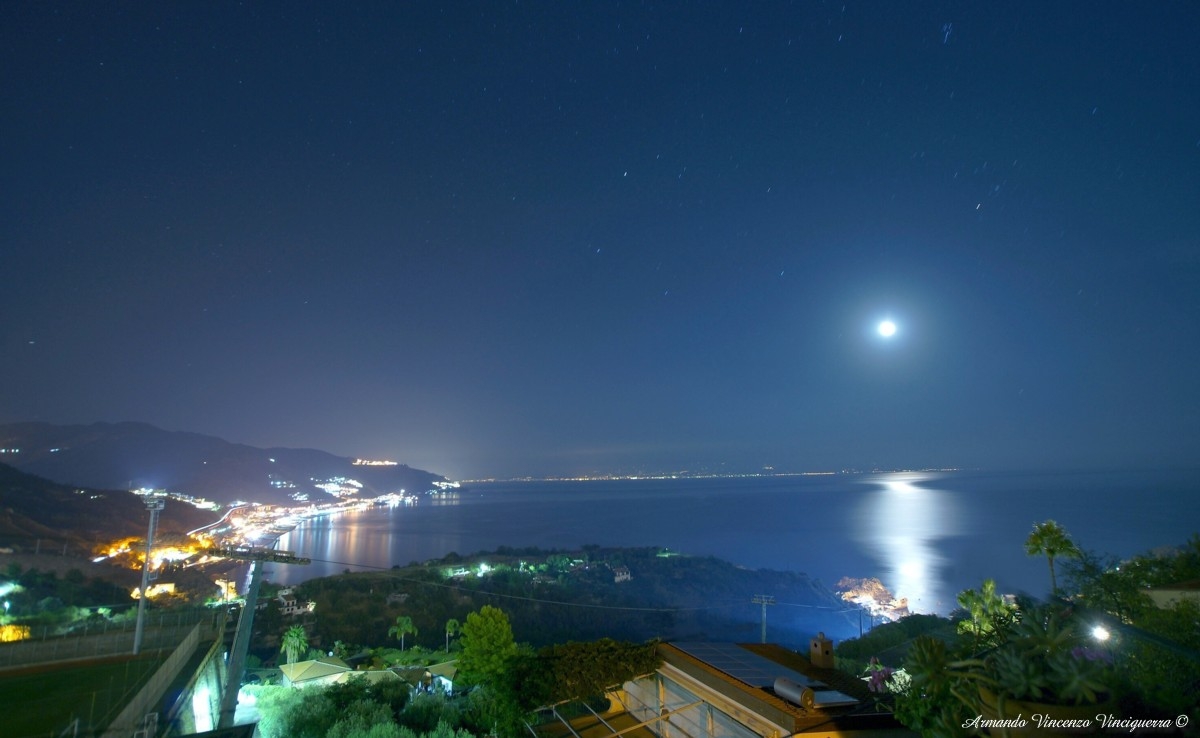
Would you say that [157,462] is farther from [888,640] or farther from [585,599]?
[888,640]

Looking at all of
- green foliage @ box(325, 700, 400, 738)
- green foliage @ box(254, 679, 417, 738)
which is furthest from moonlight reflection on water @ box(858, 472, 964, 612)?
green foliage @ box(325, 700, 400, 738)

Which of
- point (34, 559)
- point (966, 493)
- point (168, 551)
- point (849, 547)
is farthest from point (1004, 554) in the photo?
point (966, 493)

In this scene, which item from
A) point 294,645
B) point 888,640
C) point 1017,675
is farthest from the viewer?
point 294,645

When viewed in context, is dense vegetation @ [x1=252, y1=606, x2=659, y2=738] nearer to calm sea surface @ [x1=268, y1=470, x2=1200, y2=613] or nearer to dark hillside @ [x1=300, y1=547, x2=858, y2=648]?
dark hillside @ [x1=300, y1=547, x2=858, y2=648]

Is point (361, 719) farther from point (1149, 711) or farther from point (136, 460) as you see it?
point (136, 460)

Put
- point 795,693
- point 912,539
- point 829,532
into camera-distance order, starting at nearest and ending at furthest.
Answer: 1. point 795,693
2. point 912,539
3. point 829,532

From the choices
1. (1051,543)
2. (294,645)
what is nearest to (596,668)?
(1051,543)
